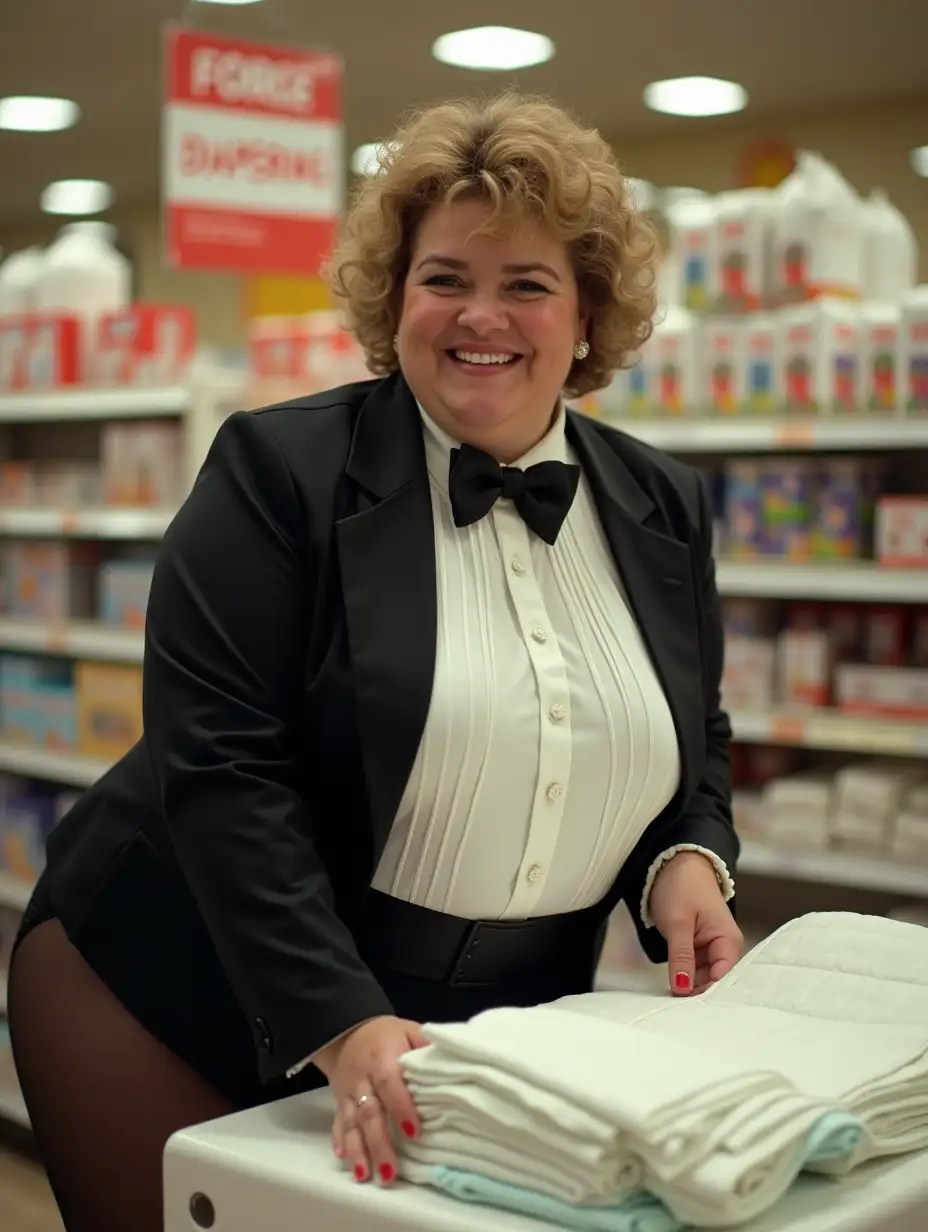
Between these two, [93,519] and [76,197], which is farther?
[76,197]

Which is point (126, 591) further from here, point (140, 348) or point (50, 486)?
point (140, 348)

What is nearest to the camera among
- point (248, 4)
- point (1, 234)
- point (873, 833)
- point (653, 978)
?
point (873, 833)

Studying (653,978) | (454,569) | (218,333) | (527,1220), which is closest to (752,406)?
(653,978)

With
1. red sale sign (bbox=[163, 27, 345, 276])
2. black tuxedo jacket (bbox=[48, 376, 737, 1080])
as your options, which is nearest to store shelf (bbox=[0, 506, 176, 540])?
red sale sign (bbox=[163, 27, 345, 276])

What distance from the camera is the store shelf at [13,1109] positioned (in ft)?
14.7

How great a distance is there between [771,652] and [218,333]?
9.16 metres

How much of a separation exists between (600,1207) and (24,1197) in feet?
10.9

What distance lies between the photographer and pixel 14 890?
15.6 feet

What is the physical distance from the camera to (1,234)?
14195 millimetres

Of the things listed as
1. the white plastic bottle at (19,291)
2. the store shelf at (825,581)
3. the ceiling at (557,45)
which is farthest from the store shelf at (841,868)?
the ceiling at (557,45)

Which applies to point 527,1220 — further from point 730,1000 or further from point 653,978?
point 653,978

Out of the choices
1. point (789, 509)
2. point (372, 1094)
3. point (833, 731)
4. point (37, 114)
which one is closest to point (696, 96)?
point (37, 114)

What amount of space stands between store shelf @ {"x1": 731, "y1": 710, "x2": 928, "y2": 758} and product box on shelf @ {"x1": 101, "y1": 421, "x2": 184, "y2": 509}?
169 centimetres

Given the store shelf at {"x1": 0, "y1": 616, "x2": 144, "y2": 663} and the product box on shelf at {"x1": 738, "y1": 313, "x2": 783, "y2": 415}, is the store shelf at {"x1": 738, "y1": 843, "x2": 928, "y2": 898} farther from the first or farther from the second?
the store shelf at {"x1": 0, "y1": 616, "x2": 144, "y2": 663}
